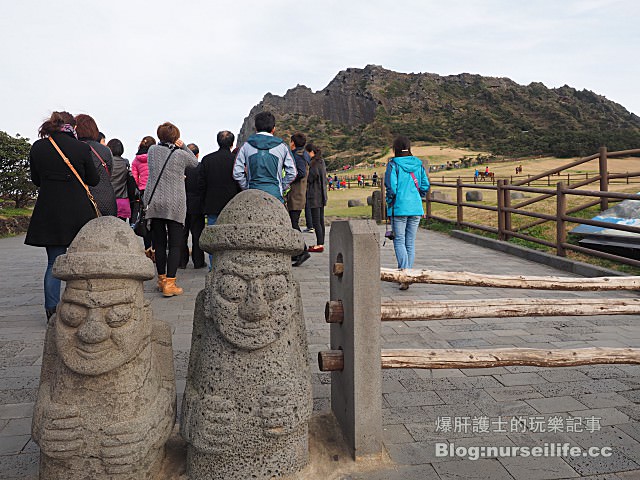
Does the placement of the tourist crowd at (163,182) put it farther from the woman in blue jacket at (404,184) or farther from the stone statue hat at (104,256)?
the stone statue hat at (104,256)

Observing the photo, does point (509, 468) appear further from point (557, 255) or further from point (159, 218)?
point (557, 255)

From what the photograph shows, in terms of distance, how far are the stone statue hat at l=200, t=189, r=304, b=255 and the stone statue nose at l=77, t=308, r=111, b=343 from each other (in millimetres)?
556

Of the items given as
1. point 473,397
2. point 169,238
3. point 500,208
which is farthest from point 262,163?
point 500,208

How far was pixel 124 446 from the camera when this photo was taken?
2.18 metres

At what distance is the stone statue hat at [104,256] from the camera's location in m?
2.16

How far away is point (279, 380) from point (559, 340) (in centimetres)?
325

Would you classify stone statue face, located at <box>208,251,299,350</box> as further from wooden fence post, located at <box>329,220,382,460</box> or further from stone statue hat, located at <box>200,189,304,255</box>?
wooden fence post, located at <box>329,220,382,460</box>

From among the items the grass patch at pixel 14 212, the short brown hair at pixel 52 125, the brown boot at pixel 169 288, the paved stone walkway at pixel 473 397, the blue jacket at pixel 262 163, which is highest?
the short brown hair at pixel 52 125

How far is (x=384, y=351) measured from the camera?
277 centimetres

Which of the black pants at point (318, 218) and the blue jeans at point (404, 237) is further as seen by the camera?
the black pants at point (318, 218)

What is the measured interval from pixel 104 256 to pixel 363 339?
4.25 ft

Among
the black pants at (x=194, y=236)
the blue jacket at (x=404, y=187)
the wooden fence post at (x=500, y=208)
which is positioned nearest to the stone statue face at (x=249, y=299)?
the blue jacket at (x=404, y=187)

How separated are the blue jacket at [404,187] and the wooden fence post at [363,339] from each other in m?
3.52

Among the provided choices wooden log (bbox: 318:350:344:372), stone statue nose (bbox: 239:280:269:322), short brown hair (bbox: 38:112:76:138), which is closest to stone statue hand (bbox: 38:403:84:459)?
stone statue nose (bbox: 239:280:269:322)
